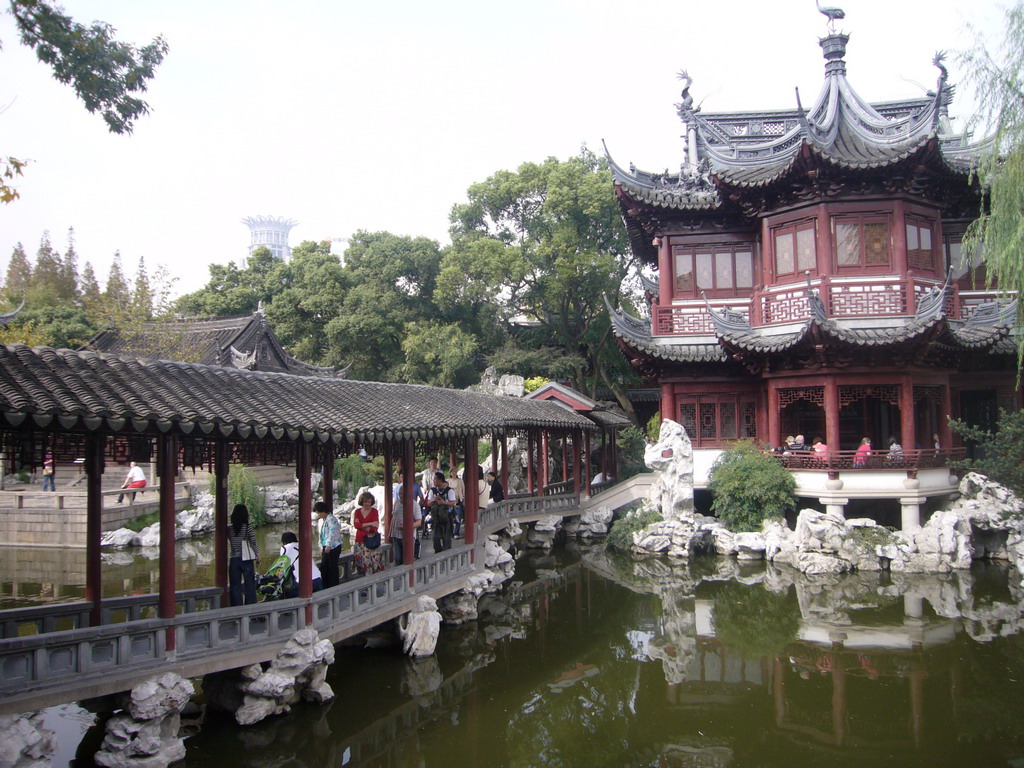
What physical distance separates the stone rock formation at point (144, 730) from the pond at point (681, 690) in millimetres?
331

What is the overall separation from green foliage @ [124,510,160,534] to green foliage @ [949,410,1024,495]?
1691 cm

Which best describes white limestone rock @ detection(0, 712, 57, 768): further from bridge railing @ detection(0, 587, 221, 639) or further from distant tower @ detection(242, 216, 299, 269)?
distant tower @ detection(242, 216, 299, 269)

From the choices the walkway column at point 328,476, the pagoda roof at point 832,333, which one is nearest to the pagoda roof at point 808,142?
the pagoda roof at point 832,333

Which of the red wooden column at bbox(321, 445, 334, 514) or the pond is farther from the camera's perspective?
the red wooden column at bbox(321, 445, 334, 514)

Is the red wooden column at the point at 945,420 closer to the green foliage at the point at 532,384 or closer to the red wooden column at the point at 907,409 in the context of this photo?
the red wooden column at the point at 907,409

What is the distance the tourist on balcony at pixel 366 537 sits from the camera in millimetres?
8859

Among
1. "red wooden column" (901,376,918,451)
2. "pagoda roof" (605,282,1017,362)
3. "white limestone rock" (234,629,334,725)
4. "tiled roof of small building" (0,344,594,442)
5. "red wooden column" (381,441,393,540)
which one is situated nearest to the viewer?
"tiled roof of small building" (0,344,594,442)

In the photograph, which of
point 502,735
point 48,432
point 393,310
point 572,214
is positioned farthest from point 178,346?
point 502,735

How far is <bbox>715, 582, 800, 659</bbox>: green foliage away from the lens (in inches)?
352

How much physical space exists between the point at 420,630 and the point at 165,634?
3.16 meters

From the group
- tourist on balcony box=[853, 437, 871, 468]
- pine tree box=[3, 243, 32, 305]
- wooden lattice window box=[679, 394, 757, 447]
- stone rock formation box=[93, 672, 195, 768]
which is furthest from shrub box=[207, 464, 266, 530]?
pine tree box=[3, 243, 32, 305]

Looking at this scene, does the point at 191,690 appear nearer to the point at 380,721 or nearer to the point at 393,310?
the point at 380,721

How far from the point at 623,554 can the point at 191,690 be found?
1020 centimetres

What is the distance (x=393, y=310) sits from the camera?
2750cm
